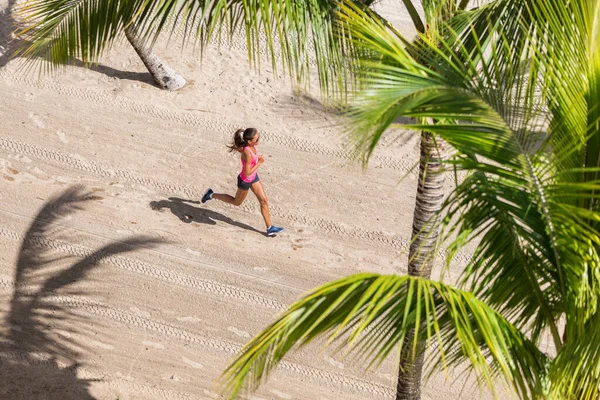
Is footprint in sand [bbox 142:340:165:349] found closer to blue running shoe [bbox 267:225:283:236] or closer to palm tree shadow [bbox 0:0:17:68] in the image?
blue running shoe [bbox 267:225:283:236]

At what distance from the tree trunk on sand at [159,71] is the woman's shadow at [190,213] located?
189 centimetres

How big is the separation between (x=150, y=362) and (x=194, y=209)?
201 cm

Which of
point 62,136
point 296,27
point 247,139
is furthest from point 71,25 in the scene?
point 62,136

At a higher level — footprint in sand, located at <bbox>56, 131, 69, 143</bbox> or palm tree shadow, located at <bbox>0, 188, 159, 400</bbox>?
footprint in sand, located at <bbox>56, 131, 69, 143</bbox>

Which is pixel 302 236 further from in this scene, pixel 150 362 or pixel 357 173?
pixel 150 362

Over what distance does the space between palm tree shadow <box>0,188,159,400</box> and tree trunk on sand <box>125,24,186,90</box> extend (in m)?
1.97

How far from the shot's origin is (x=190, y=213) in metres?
8.98

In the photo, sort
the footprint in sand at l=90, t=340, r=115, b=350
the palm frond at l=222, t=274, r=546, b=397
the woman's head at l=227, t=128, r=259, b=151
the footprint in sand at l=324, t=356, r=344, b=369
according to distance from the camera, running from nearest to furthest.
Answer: the palm frond at l=222, t=274, r=546, b=397 < the footprint in sand at l=324, t=356, r=344, b=369 < the footprint in sand at l=90, t=340, r=115, b=350 < the woman's head at l=227, t=128, r=259, b=151

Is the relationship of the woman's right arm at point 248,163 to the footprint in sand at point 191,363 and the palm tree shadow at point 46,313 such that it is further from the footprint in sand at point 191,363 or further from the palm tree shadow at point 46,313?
the footprint in sand at point 191,363

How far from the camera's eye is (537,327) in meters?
4.50

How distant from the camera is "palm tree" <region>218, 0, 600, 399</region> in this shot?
3727 mm

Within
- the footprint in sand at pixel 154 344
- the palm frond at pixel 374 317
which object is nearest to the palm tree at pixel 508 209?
the palm frond at pixel 374 317

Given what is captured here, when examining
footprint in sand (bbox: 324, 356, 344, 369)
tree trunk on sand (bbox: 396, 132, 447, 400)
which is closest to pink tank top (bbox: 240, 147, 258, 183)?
footprint in sand (bbox: 324, 356, 344, 369)

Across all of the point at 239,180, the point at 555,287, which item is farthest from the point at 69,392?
the point at 555,287
